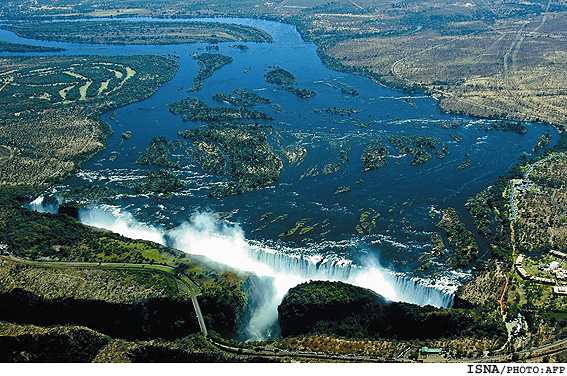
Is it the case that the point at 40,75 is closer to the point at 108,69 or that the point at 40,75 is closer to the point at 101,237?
the point at 108,69

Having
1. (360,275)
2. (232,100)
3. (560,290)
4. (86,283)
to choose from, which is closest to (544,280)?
(560,290)

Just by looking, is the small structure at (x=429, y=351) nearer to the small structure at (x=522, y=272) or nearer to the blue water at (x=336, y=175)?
the blue water at (x=336, y=175)

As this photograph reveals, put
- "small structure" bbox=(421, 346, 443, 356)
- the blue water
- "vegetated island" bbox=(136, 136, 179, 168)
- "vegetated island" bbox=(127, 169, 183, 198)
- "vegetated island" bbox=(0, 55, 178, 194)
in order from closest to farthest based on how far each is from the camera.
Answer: "small structure" bbox=(421, 346, 443, 356)
the blue water
"vegetated island" bbox=(127, 169, 183, 198)
"vegetated island" bbox=(136, 136, 179, 168)
"vegetated island" bbox=(0, 55, 178, 194)

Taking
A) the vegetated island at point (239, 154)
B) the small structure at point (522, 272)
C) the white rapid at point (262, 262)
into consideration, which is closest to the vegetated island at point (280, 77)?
the vegetated island at point (239, 154)

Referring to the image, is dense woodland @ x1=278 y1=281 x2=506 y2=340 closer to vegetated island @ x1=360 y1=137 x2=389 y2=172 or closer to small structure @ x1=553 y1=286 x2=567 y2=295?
small structure @ x1=553 y1=286 x2=567 y2=295

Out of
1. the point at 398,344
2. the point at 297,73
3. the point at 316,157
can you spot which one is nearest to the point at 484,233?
the point at 398,344

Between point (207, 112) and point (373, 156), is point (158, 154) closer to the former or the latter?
point (207, 112)

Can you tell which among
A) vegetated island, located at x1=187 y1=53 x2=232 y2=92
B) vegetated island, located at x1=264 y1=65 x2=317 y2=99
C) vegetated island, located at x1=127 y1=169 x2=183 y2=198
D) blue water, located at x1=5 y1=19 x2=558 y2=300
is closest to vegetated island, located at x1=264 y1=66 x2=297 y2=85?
vegetated island, located at x1=264 y1=65 x2=317 y2=99
